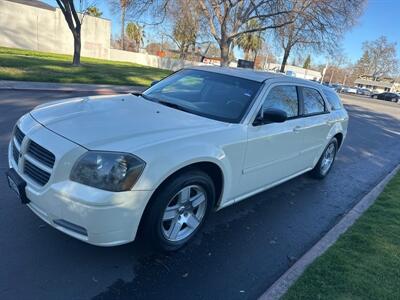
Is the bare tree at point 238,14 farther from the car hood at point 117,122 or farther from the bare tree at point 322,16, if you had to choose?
the car hood at point 117,122

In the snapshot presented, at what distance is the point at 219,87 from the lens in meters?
4.00

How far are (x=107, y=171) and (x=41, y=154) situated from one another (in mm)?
636

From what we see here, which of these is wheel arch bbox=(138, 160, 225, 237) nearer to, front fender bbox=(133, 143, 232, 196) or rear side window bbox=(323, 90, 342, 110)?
front fender bbox=(133, 143, 232, 196)

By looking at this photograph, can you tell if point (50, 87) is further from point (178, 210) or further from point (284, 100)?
point (178, 210)

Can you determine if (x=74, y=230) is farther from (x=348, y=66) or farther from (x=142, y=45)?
(x=348, y=66)

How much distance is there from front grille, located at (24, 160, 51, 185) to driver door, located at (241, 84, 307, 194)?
6.33 feet

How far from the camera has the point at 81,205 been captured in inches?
95.4

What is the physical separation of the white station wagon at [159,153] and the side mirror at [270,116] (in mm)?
13

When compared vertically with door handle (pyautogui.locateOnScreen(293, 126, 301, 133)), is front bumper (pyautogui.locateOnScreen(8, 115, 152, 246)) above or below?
below

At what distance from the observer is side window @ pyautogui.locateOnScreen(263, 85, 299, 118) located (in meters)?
3.87

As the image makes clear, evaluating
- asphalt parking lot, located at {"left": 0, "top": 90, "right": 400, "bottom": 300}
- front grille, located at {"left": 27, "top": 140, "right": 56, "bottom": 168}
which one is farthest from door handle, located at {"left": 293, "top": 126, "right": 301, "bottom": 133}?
→ front grille, located at {"left": 27, "top": 140, "right": 56, "bottom": 168}

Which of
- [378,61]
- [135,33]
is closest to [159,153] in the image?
[135,33]

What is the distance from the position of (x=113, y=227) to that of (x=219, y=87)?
7.24ft

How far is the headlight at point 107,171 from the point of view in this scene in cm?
246
